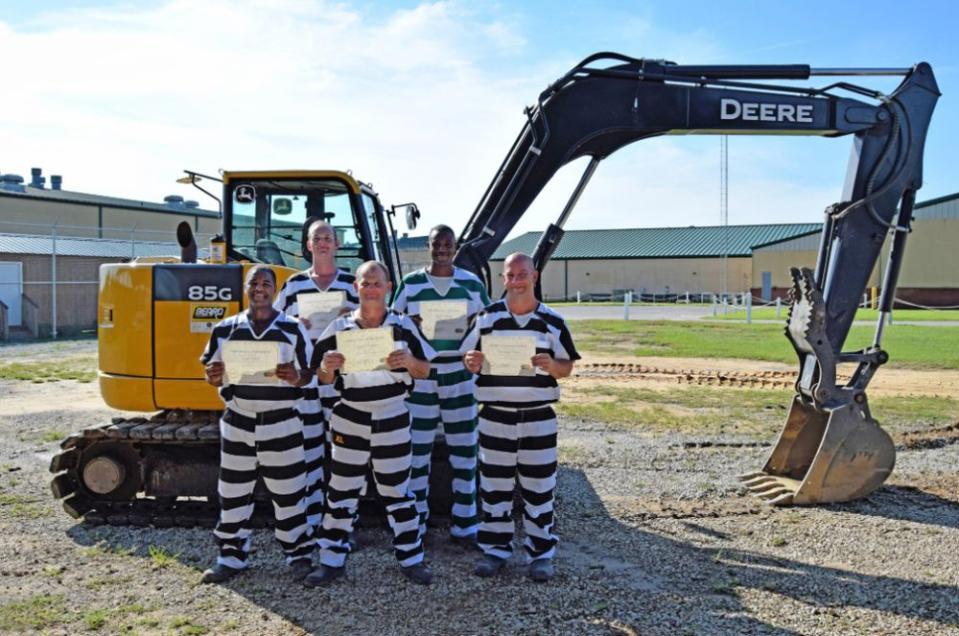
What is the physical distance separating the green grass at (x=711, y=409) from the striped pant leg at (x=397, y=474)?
355cm

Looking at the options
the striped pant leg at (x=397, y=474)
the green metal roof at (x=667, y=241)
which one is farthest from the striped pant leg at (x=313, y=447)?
the green metal roof at (x=667, y=241)

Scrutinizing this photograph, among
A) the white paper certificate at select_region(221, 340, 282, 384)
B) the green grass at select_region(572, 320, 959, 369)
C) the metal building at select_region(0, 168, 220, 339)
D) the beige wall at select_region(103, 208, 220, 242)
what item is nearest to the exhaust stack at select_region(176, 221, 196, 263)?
the white paper certificate at select_region(221, 340, 282, 384)

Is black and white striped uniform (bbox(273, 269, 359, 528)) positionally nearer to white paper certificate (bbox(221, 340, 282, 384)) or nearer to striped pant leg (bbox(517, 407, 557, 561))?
white paper certificate (bbox(221, 340, 282, 384))

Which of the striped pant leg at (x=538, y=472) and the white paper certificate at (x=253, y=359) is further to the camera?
the striped pant leg at (x=538, y=472)

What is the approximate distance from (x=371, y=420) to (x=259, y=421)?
660 mm

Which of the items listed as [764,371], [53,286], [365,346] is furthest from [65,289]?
[365,346]

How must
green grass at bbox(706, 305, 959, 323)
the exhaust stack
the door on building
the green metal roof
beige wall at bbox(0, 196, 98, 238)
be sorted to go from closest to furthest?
the exhaust stack, the door on building, green grass at bbox(706, 305, 959, 323), beige wall at bbox(0, 196, 98, 238), the green metal roof

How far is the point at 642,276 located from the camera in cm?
5519

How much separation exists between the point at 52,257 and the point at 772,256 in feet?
122

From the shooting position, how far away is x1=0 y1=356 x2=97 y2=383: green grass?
14391 millimetres

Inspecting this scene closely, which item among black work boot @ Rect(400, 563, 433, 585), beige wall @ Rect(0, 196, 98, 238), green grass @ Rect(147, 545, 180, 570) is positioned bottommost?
green grass @ Rect(147, 545, 180, 570)

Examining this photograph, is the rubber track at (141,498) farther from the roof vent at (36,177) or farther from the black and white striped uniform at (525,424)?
the roof vent at (36,177)

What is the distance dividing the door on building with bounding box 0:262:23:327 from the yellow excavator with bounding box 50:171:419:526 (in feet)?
67.4

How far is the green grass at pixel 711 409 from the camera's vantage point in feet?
32.1
